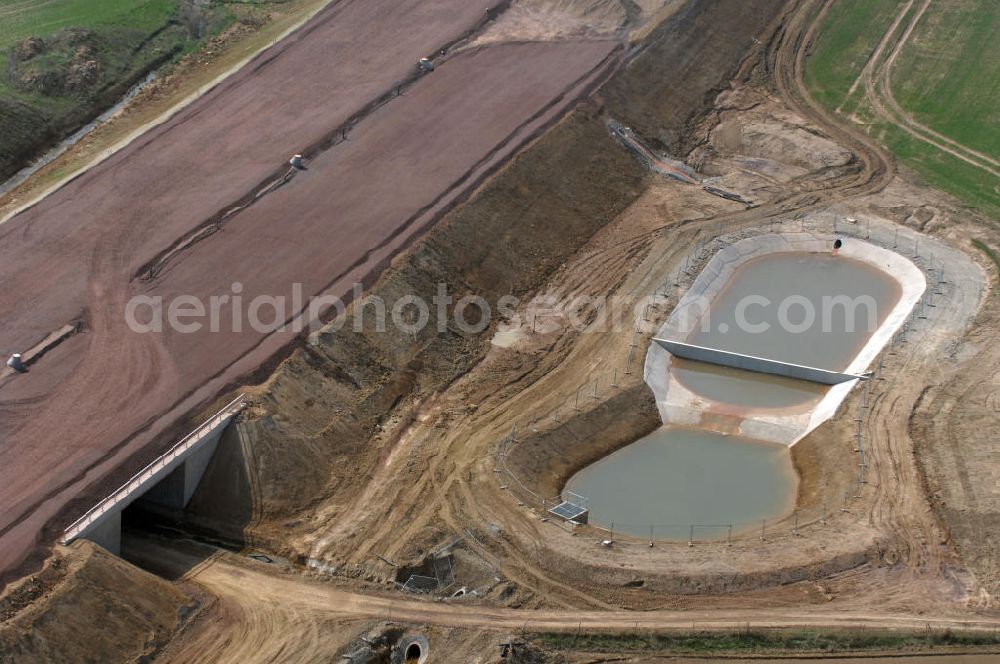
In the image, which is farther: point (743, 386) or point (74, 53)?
point (74, 53)

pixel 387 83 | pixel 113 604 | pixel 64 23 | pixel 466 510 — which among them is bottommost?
pixel 466 510

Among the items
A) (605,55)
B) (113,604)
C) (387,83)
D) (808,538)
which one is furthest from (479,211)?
(113,604)

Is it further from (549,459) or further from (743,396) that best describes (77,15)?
(743,396)

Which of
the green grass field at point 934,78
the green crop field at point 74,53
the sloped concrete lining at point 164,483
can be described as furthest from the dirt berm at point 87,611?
the green grass field at point 934,78

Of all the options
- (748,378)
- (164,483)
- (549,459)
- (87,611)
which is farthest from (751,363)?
(87,611)

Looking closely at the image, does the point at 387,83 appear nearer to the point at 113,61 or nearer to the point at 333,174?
the point at 333,174

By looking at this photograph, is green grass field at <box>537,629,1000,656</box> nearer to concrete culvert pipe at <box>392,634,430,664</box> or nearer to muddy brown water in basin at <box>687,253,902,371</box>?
concrete culvert pipe at <box>392,634,430,664</box>
